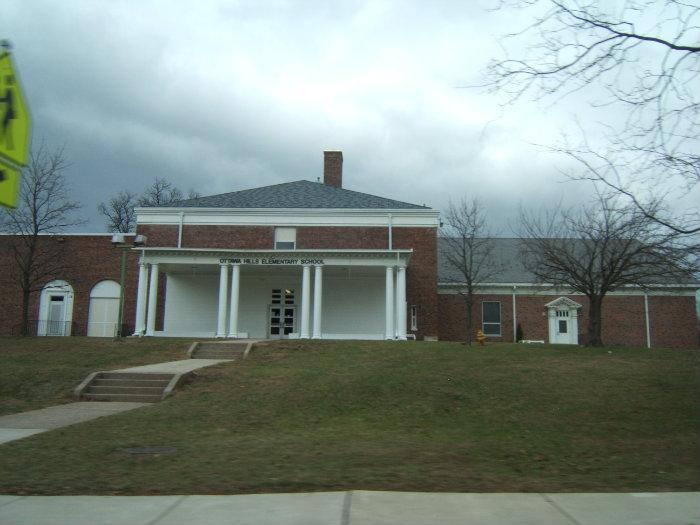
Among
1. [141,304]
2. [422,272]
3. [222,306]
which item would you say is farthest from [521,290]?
[141,304]

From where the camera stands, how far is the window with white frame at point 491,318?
3644cm

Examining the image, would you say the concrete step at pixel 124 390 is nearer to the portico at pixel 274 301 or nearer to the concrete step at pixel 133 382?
the concrete step at pixel 133 382

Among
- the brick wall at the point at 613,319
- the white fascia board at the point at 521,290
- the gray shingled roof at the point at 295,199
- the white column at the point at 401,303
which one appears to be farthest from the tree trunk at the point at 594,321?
the brick wall at the point at 613,319

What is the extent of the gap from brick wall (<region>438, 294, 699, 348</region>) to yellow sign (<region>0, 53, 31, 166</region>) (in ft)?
106

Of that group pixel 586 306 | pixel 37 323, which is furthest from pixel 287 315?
pixel 586 306

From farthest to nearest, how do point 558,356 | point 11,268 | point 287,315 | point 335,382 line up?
point 11,268
point 287,315
point 558,356
point 335,382

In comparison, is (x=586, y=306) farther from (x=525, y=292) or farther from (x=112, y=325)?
(x=112, y=325)

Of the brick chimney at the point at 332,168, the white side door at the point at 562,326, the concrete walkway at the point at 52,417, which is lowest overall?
the concrete walkway at the point at 52,417

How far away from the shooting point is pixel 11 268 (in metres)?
34.4

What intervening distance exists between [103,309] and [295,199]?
12488 mm

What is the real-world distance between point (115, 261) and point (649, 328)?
3119 cm

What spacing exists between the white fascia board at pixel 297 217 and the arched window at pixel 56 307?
256 inches

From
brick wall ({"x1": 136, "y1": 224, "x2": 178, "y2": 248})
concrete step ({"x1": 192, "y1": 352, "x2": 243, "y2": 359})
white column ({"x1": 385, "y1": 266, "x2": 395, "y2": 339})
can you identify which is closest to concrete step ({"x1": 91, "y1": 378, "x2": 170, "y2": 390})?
concrete step ({"x1": 192, "y1": 352, "x2": 243, "y2": 359})

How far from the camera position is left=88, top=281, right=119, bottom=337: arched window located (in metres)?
34.1
